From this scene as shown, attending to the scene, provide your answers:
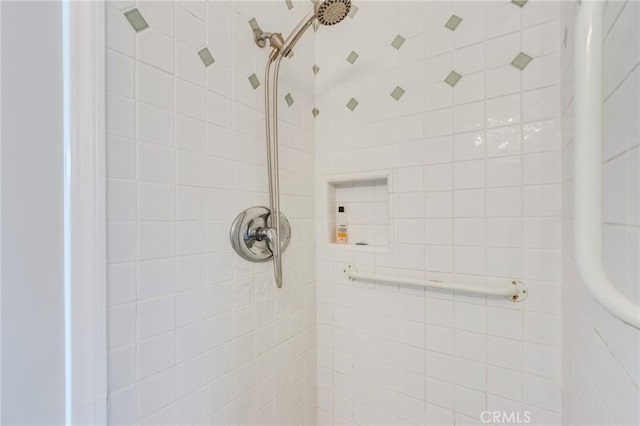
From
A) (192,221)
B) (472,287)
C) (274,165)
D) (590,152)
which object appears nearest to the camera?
(590,152)

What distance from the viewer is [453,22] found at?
1.00 meters

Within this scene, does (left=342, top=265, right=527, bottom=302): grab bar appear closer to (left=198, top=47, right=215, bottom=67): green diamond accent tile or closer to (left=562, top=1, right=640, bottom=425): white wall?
(left=562, top=1, right=640, bottom=425): white wall

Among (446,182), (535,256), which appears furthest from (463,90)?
(535,256)

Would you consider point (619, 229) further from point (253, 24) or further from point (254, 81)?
point (253, 24)

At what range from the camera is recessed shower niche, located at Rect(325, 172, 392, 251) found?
1.18 meters

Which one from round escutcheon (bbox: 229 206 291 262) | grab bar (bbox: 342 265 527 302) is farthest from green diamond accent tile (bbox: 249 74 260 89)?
grab bar (bbox: 342 265 527 302)

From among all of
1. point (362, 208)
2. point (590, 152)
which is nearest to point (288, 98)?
point (362, 208)

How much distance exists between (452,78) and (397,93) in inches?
7.7

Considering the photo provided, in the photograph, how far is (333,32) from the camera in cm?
126

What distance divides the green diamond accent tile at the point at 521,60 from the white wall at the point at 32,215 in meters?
1.19

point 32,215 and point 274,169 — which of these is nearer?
point 32,215

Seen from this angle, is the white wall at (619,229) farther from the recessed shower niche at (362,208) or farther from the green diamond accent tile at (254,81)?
the green diamond accent tile at (254,81)

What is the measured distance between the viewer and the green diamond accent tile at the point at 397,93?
1095mm

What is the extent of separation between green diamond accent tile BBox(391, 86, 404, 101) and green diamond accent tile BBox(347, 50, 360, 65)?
0.24 metres
